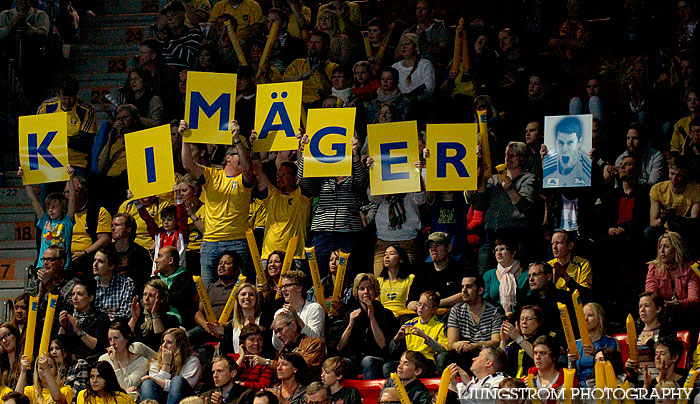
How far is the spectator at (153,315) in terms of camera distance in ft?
41.5

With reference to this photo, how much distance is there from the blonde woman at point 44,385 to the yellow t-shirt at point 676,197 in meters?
5.45

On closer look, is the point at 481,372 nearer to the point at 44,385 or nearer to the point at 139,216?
the point at 44,385

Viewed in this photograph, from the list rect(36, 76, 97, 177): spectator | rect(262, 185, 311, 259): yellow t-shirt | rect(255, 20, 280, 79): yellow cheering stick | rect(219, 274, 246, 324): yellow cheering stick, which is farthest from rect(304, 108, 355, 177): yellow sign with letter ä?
rect(36, 76, 97, 177): spectator

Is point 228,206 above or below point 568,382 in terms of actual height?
above

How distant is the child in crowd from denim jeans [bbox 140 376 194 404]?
102 inches

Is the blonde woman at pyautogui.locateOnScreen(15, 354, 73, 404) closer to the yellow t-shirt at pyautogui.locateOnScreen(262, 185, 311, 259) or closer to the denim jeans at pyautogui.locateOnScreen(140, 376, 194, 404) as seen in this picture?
the denim jeans at pyautogui.locateOnScreen(140, 376, 194, 404)

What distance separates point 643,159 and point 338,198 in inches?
115

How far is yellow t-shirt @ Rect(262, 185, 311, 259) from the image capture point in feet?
44.9

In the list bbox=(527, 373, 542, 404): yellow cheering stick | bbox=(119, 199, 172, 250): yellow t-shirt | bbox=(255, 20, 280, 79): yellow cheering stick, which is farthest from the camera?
bbox=(255, 20, 280, 79): yellow cheering stick

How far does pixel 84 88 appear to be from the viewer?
17422mm

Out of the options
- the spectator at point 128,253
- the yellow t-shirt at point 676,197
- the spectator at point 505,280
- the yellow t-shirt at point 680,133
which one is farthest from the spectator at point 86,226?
the yellow t-shirt at point 680,133

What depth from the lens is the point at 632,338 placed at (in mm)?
11141

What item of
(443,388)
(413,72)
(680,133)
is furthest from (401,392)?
(413,72)

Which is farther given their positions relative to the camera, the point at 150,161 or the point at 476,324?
the point at 150,161
